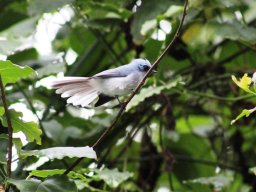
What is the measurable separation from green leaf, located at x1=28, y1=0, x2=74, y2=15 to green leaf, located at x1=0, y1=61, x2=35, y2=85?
871 millimetres

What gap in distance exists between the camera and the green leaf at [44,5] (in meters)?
2.48

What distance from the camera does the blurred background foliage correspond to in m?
2.53

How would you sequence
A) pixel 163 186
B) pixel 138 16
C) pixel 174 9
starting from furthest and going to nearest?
pixel 163 186, pixel 138 16, pixel 174 9

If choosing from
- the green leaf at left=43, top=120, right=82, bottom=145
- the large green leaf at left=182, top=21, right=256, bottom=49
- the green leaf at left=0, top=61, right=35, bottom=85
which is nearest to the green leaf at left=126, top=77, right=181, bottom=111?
the large green leaf at left=182, top=21, right=256, bottom=49

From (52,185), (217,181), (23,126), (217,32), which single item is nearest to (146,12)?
(217,32)

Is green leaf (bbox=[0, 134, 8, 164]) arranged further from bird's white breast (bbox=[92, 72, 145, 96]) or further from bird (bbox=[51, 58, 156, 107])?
bird's white breast (bbox=[92, 72, 145, 96])

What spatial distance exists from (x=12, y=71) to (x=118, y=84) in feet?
1.73

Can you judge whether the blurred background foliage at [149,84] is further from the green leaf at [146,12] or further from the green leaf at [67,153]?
the green leaf at [67,153]

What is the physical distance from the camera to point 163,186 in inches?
132

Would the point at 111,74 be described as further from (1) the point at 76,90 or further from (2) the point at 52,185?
(2) the point at 52,185

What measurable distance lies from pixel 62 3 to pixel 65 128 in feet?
1.86

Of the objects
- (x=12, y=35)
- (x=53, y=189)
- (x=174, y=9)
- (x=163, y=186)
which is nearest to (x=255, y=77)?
Result: (x=53, y=189)

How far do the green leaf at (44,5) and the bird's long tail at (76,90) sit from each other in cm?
55

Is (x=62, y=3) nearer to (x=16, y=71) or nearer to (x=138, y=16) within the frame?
(x=138, y=16)
